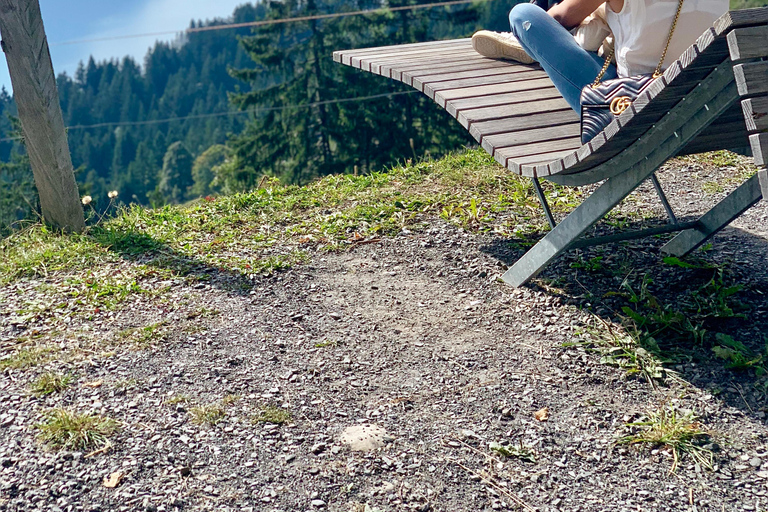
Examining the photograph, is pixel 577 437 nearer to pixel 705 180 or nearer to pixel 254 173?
pixel 705 180

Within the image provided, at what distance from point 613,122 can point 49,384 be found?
219 cm

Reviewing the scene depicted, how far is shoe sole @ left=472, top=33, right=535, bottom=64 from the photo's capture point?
3645mm

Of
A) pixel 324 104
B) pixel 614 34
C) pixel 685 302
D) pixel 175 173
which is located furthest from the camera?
pixel 175 173

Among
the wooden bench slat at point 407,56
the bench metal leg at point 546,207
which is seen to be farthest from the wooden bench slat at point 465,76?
the bench metal leg at point 546,207

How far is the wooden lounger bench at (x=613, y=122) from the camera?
1849 mm

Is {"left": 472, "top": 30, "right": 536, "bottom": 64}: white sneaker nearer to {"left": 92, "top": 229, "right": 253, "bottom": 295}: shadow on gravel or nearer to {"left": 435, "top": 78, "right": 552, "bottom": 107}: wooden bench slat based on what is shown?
{"left": 435, "top": 78, "right": 552, "bottom": 107}: wooden bench slat

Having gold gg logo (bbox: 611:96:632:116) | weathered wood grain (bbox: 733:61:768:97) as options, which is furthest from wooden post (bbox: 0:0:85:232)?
weathered wood grain (bbox: 733:61:768:97)

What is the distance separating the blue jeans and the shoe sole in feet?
2.22

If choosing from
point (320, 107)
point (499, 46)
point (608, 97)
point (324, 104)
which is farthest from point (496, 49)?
point (320, 107)

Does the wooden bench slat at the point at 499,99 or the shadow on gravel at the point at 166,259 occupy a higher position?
the wooden bench slat at the point at 499,99

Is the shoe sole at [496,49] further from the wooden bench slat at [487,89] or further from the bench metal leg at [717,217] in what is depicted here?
the bench metal leg at [717,217]

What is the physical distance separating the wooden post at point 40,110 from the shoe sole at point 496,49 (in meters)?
2.43

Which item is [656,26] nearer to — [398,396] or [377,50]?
[398,396]

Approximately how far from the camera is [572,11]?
2.85 m
